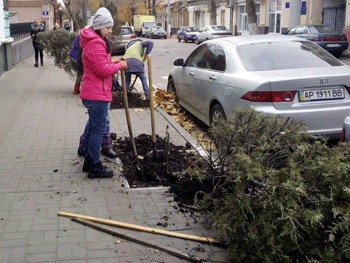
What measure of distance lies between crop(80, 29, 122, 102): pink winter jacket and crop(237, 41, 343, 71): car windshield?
2.27 metres

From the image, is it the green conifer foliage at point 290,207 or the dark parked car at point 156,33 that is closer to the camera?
the green conifer foliage at point 290,207

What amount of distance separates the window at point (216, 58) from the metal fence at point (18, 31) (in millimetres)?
14734

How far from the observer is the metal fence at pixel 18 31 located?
21.0 meters

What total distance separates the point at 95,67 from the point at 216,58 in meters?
2.98

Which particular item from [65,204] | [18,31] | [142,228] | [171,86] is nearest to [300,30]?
[18,31]

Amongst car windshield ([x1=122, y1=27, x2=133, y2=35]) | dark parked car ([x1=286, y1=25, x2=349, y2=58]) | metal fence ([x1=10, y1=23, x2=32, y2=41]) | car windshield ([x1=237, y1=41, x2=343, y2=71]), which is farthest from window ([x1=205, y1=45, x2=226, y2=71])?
car windshield ([x1=122, y1=27, x2=133, y2=35])

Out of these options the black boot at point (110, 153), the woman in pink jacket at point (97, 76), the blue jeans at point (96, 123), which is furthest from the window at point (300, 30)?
the blue jeans at point (96, 123)

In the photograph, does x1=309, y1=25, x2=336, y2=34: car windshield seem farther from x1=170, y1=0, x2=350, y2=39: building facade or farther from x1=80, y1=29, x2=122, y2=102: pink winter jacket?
x1=80, y1=29, x2=122, y2=102: pink winter jacket

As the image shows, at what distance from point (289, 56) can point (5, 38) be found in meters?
13.2

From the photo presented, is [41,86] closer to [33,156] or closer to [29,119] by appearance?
[29,119]

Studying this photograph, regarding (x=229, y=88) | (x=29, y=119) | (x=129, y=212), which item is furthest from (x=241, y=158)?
(x=29, y=119)

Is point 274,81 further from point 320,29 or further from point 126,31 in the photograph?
point 126,31

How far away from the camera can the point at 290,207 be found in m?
3.24

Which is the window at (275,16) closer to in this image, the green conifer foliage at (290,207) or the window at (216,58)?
the window at (216,58)
